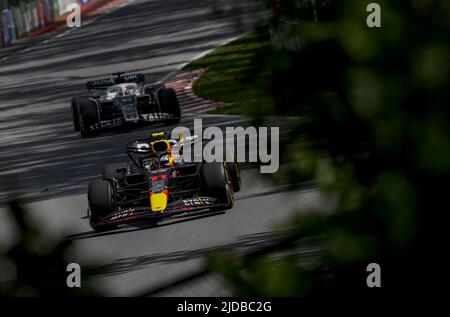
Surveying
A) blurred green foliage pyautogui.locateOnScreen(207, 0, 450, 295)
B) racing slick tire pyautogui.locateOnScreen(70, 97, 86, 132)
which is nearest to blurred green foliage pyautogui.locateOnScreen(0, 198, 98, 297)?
blurred green foliage pyautogui.locateOnScreen(207, 0, 450, 295)

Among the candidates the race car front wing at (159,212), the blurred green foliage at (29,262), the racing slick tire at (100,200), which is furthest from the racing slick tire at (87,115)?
the blurred green foliage at (29,262)

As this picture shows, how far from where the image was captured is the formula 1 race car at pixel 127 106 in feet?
69.6

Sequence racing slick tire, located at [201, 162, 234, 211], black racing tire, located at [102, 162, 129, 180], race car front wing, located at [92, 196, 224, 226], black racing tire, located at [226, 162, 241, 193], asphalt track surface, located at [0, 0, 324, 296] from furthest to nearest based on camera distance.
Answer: black racing tire, located at [226, 162, 241, 193] < black racing tire, located at [102, 162, 129, 180] < racing slick tire, located at [201, 162, 234, 211] < race car front wing, located at [92, 196, 224, 226] < asphalt track surface, located at [0, 0, 324, 296]

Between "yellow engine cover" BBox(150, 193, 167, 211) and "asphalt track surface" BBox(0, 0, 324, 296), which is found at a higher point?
"yellow engine cover" BBox(150, 193, 167, 211)

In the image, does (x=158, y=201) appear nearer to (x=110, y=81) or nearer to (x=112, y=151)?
(x=112, y=151)

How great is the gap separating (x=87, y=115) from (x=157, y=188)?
320 inches

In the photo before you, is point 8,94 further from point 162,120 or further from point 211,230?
point 211,230

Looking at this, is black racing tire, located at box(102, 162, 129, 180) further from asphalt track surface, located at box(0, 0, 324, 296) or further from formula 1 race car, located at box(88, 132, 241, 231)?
asphalt track surface, located at box(0, 0, 324, 296)

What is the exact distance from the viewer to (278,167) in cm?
196

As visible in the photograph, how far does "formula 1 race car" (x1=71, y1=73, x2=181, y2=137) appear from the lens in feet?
69.6

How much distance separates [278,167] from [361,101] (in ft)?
1.07

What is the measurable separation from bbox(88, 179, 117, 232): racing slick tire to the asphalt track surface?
263mm

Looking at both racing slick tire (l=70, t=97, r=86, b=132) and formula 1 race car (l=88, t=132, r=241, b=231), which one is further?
racing slick tire (l=70, t=97, r=86, b=132)

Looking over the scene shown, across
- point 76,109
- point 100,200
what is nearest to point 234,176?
point 100,200
